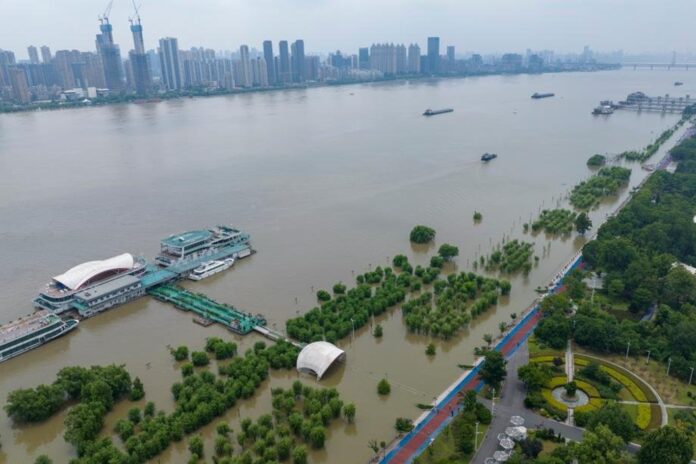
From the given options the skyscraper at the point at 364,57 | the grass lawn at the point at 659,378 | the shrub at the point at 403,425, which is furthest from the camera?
the skyscraper at the point at 364,57

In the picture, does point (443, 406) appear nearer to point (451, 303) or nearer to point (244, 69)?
point (451, 303)

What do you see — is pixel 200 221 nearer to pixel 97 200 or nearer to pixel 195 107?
pixel 97 200

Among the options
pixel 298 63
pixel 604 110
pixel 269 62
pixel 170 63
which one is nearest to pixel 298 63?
pixel 298 63

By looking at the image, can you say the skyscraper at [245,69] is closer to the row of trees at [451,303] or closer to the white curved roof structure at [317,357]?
the row of trees at [451,303]

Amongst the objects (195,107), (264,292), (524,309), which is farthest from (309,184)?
(195,107)

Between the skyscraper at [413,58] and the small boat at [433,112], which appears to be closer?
the small boat at [433,112]

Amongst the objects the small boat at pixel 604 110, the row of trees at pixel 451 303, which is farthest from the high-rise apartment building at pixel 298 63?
the row of trees at pixel 451 303
